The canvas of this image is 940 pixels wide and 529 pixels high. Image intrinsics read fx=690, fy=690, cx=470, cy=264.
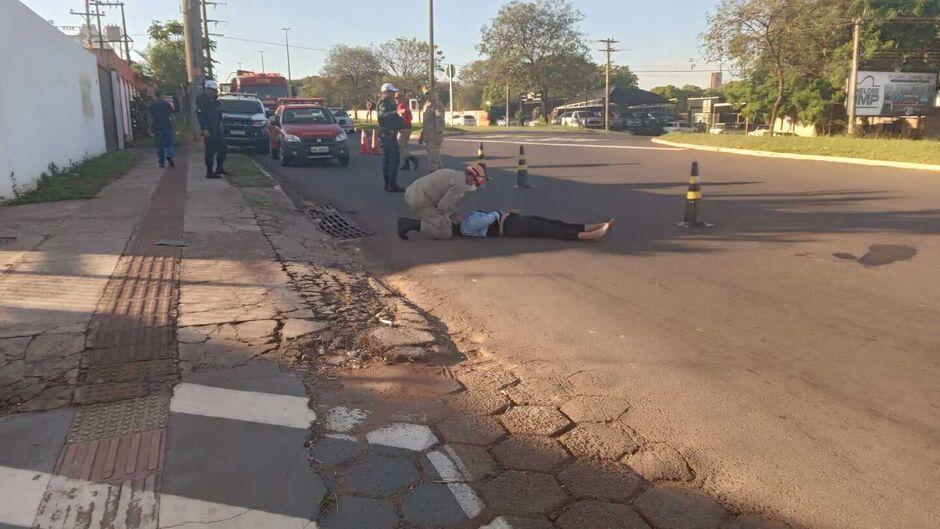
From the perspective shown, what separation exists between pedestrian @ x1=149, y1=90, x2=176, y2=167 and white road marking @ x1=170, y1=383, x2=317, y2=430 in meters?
13.9

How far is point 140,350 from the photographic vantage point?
4.59 metres

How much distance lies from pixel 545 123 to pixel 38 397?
65.6 m

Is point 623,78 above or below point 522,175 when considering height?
above

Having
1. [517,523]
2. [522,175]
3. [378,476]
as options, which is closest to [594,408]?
[517,523]

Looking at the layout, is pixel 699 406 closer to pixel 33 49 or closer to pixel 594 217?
pixel 594 217

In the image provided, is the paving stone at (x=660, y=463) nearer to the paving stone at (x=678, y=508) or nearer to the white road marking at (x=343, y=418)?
the paving stone at (x=678, y=508)

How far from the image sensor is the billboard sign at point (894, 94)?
39000mm

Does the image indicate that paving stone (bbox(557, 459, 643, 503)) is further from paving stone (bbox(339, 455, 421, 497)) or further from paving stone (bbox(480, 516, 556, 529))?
paving stone (bbox(339, 455, 421, 497))

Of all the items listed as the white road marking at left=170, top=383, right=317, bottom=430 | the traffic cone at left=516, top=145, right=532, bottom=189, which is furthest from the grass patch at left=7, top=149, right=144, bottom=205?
the white road marking at left=170, top=383, right=317, bottom=430

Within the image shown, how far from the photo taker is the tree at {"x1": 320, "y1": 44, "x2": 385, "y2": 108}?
77.2 metres

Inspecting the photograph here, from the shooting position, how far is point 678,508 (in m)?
2.91

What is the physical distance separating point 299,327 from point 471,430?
2.06 meters

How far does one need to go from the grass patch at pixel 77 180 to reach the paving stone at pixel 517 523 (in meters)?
10.7

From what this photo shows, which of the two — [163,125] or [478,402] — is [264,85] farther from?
[478,402]
